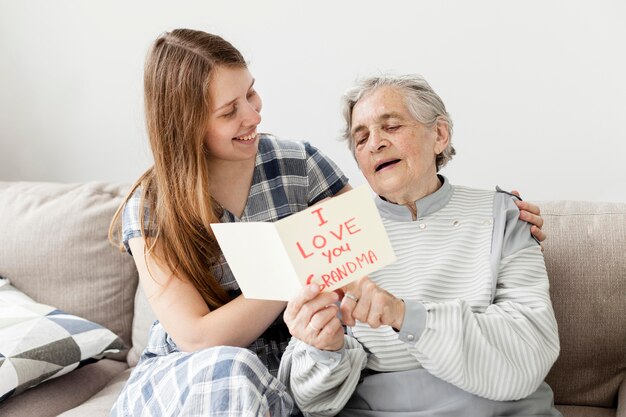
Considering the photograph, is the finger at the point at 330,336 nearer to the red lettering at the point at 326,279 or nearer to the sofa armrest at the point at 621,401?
the red lettering at the point at 326,279

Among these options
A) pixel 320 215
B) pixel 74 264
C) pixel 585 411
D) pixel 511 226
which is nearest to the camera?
pixel 320 215

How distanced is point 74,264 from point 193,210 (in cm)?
72

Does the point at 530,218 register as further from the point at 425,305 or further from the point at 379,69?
the point at 379,69

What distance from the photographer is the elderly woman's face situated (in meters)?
1.58

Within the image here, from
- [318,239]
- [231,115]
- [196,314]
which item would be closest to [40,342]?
[196,314]

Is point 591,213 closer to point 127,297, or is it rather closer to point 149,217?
point 149,217

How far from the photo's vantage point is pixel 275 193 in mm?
1772

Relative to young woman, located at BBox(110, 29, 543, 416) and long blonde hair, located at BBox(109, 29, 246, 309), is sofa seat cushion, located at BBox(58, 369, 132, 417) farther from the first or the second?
long blonde hair, located at BBox(109, 29, 246, 309)

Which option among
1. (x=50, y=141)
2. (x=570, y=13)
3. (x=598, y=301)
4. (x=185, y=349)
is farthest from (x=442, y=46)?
(x=50, y=141)

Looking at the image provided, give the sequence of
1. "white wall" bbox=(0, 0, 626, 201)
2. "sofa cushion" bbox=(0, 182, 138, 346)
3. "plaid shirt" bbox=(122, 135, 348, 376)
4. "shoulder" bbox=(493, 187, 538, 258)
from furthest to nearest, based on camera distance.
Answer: "sofa cushion" bbox=(0, 182, 138, 346) → "white wall" bbox=(0, 0, 626, 201) → "plaid shirt" bbox=(122, 135, 348, 376) → "shoulder" bbox=(493, 187, 538, 258)

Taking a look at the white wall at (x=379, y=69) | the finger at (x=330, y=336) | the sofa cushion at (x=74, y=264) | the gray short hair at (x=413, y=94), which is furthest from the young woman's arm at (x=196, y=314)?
the white wall at (x=379, y=69)

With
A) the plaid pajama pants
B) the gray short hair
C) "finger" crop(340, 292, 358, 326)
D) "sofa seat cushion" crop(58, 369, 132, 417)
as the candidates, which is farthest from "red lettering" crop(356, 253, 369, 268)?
"sofa seat cushion" crop(58, 369, 132, 417)

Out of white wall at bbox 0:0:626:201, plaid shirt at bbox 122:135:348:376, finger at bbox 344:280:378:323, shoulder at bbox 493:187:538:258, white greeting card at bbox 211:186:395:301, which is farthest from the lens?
white wall at bbox 0:0:626:201

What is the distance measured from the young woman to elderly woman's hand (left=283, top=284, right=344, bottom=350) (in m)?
0.19
